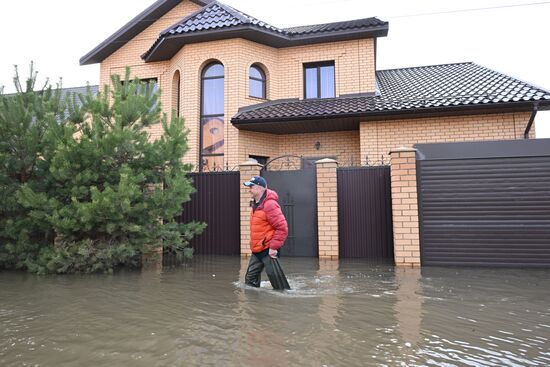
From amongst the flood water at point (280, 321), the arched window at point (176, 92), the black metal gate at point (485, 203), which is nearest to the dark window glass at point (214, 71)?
the arched window at point (176, 92)

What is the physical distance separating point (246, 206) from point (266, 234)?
3.02m

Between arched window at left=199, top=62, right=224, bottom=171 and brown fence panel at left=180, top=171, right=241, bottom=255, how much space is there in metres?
2.38

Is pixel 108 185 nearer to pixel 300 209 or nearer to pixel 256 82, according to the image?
pixel 300 209

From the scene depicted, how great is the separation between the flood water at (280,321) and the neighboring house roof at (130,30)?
9.74m

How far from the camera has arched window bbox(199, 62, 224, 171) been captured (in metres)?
10.8

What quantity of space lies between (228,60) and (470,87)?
6988 mm

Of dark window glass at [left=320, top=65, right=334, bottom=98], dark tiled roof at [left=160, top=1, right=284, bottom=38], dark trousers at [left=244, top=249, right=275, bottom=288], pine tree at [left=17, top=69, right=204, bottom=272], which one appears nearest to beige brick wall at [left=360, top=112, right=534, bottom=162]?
dark window glass at [left=320, top=65, right=334, bottom=98]

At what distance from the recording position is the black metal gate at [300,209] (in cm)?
760

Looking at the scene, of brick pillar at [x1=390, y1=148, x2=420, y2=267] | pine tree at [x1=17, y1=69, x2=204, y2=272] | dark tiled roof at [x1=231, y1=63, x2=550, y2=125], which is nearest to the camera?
pine tree at [x1=17, y1=69, x2=204, y2=272]

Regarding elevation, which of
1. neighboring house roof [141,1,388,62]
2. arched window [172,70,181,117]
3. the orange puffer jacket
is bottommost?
the orange puffer jacket

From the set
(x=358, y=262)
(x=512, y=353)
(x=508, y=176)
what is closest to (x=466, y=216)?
(x=508, y=176)

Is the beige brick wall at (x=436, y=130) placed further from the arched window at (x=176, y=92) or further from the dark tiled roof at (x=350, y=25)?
the arched window at (x=176, y=92)

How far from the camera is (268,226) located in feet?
15.7

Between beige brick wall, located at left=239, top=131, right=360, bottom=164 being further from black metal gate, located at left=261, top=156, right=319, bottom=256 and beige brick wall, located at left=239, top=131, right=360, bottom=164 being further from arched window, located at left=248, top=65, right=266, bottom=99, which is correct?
black metal gate, located at left=261, top=156, right=319, bottom=256
